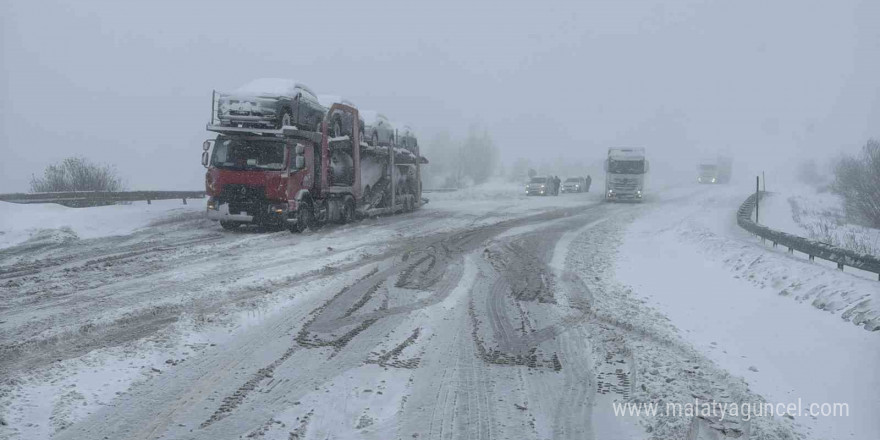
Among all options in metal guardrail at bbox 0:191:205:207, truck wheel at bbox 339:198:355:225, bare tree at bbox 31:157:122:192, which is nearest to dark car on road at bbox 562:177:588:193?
metal guardrail at bbox 0:191:205:207

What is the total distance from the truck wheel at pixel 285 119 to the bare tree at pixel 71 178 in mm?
19539

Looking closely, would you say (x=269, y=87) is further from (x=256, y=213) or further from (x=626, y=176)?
(x=626, y=176)

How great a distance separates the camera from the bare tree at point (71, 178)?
2803 cm

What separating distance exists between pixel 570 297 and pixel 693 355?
2.64 m

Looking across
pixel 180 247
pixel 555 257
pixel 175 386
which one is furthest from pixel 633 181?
pixel 175 386

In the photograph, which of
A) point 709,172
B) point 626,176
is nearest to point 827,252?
point 626,176

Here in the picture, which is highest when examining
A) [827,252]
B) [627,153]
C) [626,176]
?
[627,153]

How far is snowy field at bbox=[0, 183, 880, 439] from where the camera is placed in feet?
13.6

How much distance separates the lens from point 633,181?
1304 inches

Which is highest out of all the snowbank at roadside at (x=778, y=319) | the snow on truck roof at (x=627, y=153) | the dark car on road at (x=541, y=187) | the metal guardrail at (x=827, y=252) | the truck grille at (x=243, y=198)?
the snow on truck roof at (x=627, y=153)

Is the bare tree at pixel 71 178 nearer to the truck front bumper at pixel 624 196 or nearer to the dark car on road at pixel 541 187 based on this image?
the dark car on road at pixel 541 187

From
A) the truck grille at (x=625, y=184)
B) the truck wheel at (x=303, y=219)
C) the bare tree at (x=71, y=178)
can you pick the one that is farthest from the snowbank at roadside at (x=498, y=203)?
the bare tree at (x=71, y=178)

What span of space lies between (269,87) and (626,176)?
81.0 feet

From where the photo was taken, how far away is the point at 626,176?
33281 mm
